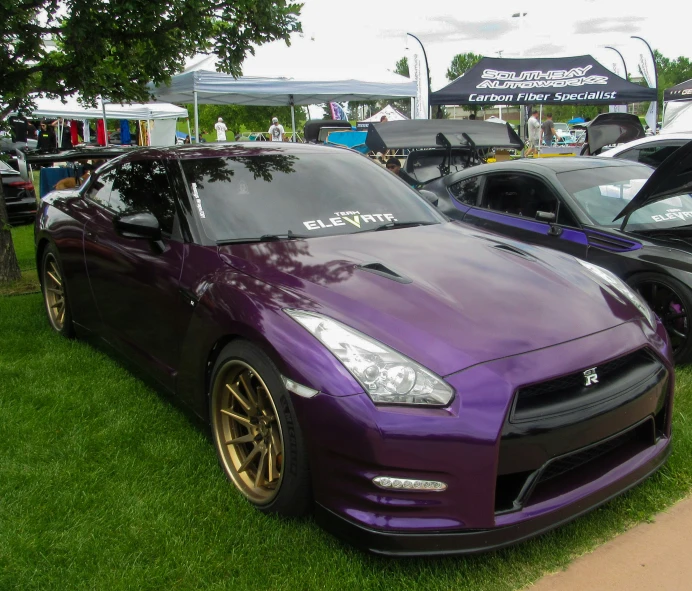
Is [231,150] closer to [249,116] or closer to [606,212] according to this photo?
[606,212]

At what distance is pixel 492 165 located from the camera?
578 cm

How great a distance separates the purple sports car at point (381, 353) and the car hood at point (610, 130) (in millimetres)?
7282

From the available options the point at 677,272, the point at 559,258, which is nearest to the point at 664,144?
the point at 677,272

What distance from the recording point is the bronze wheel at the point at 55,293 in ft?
15.4

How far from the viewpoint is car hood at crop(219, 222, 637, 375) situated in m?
2.28

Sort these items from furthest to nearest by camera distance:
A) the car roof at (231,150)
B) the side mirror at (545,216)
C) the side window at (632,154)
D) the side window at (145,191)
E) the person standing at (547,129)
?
the person standing at (547,129) → the side window at (632,154) → the side mirror at (545,216) → the car roof at (231,150) → the side window at (145,191)

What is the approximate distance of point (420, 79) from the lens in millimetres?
13992

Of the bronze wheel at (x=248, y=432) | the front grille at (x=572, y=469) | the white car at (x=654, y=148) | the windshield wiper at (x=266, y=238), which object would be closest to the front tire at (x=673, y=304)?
the front grille at (x=572, y=469)

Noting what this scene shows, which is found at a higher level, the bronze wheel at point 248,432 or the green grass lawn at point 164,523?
the bronze wheel at point 248,432

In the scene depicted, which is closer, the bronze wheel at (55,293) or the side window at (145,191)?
the side window at (145,191)

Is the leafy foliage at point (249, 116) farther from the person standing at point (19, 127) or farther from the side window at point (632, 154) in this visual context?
the side window at point (632, 154)

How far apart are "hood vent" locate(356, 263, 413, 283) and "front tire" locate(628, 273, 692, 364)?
2291 mm

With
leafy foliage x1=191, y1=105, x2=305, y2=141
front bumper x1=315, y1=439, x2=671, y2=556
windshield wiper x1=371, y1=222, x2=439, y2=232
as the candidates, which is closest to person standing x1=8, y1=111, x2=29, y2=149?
windshield wiper x1=371, y1=222, x2=439, y2=232

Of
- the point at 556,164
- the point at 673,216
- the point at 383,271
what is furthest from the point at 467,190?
the point at 383,271
